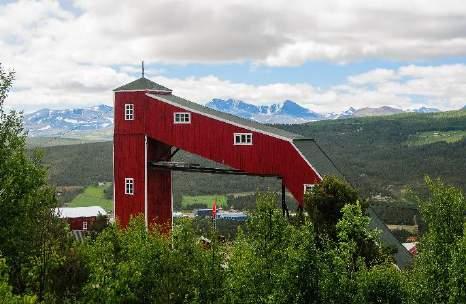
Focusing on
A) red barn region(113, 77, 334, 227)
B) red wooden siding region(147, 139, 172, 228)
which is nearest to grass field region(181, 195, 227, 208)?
red wooden siding region(147, 139, 172, 228)

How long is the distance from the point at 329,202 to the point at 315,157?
38.1ft

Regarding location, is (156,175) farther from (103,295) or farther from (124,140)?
(103,295)

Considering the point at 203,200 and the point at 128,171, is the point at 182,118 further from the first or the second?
the point at 203,200

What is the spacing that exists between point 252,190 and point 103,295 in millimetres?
169082

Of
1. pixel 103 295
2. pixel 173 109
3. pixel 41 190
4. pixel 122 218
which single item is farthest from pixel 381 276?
pixel 122 218

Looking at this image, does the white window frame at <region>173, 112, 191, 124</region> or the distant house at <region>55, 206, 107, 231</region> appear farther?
the distant house at <region>55, 206, 107, 231</region>

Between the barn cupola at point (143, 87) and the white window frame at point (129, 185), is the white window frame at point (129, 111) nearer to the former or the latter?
the barn cupola at point (143, 87)

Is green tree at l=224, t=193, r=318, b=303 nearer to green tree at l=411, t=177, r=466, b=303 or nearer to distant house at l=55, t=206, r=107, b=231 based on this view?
green tree at l=411, t=177, r=466, b=303

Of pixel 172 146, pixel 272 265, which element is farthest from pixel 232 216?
pixel 272 265

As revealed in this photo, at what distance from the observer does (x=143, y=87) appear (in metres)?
47.4

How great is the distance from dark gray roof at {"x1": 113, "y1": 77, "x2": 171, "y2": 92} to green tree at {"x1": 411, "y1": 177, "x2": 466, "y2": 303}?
2792 centimetres

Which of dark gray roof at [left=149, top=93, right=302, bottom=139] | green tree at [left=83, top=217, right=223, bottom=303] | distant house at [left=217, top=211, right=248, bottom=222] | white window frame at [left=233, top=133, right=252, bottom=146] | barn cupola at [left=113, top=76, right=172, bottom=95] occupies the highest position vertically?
barn cupola at [left=113, top=76, right=172, bottom=95]

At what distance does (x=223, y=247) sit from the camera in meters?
27.6

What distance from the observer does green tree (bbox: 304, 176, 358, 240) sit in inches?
1138
